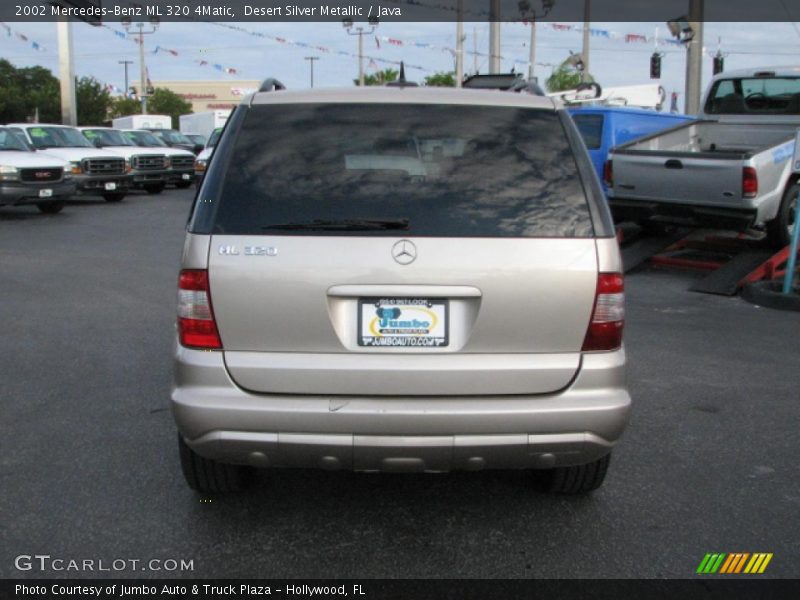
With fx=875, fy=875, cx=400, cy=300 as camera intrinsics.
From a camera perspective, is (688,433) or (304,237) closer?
(304,237)

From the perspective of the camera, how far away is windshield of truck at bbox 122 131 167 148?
25344 mm

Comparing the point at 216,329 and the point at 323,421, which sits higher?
the point at 216,329

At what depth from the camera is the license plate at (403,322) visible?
3348 millimetres

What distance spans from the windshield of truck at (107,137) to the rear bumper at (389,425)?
2230 centimetres

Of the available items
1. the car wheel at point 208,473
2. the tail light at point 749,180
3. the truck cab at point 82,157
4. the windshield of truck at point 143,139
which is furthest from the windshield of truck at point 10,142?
the car wheel at point 208,473

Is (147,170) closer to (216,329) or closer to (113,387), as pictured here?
(113,387)

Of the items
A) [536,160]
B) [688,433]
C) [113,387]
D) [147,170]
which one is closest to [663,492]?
[688,433]

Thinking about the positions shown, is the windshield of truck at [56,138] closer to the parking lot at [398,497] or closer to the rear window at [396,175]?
the parking lot at [398,497]

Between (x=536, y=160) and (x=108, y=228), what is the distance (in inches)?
547

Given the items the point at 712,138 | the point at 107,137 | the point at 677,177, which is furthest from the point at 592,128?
the point at 107,137

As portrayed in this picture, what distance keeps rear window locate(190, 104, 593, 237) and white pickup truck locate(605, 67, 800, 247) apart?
24.9ft

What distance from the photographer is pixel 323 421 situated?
10.9 feet

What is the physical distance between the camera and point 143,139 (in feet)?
85.1

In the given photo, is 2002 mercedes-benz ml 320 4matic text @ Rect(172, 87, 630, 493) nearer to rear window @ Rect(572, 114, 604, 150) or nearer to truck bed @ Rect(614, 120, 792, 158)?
truck bed @ Rect(614, 120, 792, 158)
